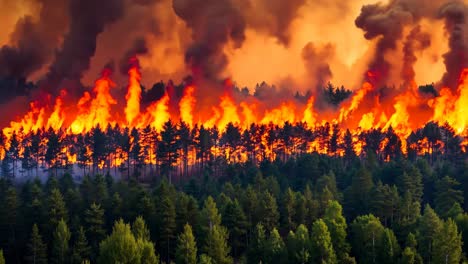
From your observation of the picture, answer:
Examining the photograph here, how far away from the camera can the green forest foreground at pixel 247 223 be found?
222 feet

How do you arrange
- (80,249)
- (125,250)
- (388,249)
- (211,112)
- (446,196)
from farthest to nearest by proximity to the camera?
(211,112) → (446,196) → (80,249) → (388,249) → (125,250)

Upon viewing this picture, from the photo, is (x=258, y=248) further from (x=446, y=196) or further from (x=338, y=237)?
(x=446, y=196)

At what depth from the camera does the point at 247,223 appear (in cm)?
7819

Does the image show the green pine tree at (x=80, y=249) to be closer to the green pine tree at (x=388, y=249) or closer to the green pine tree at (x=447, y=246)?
the green pine tree at (x=388, y=249)

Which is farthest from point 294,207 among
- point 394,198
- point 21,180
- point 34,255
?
point 21,180

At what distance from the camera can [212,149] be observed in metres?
142

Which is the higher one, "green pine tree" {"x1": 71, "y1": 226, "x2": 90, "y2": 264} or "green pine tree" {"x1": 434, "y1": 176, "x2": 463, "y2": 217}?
"green pine tree" {"x1": 434, "y1": 176, "x2": 463, "y2": 217}

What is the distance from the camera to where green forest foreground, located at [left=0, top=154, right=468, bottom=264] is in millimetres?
67562

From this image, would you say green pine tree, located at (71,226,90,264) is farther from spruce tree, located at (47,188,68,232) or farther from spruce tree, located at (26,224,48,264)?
spruce tree, located at (47,188,68,232)

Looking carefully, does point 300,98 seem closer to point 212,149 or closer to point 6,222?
point 212,149

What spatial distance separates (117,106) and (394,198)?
110 meters

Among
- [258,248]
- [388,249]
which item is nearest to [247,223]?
[258,248]

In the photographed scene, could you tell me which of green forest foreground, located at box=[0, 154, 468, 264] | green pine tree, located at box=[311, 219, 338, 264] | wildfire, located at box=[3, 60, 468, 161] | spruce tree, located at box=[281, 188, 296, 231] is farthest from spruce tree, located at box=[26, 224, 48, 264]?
wildfire, located at box=[3, 60, 468, 161]

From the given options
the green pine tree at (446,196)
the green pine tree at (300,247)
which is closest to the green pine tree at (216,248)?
the green pine tree at (300,247)
